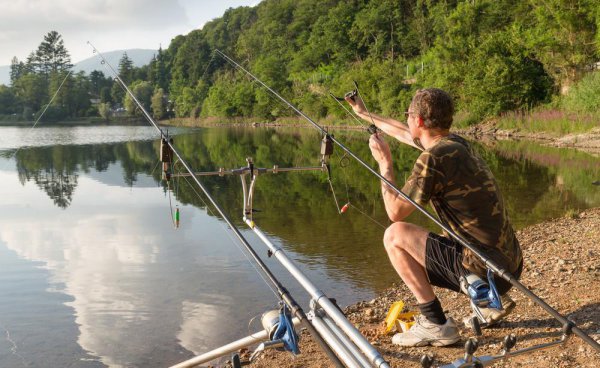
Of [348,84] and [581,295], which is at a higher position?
[348,84]

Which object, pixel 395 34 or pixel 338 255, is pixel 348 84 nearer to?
pixel 395 34

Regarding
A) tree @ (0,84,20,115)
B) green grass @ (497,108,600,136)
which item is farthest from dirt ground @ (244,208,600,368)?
tree @ (0,84,20,115)

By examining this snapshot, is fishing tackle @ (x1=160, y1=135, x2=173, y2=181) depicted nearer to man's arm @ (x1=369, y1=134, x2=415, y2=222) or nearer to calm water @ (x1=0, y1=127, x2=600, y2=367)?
man's arm @ (x1=369, y1=134, x2=415, y2=222)

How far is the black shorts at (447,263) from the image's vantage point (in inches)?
134

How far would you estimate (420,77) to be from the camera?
45.9 metres

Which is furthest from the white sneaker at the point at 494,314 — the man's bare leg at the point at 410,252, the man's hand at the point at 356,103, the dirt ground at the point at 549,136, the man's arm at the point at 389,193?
the dirt ground at the point at 549,136

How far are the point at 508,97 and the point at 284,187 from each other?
2516cm

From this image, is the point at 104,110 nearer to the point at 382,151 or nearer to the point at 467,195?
the point at 382,151

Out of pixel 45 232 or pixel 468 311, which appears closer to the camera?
pixel 468 311

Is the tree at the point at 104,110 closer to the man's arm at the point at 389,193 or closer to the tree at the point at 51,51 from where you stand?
the tree at the point at 51,51

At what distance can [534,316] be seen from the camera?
4219 millimetres

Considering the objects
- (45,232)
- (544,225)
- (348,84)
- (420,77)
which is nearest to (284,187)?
(45,232)

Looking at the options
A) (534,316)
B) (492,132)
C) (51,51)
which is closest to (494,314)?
(534,316)

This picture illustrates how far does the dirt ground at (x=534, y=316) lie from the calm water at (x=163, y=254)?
1021mm
